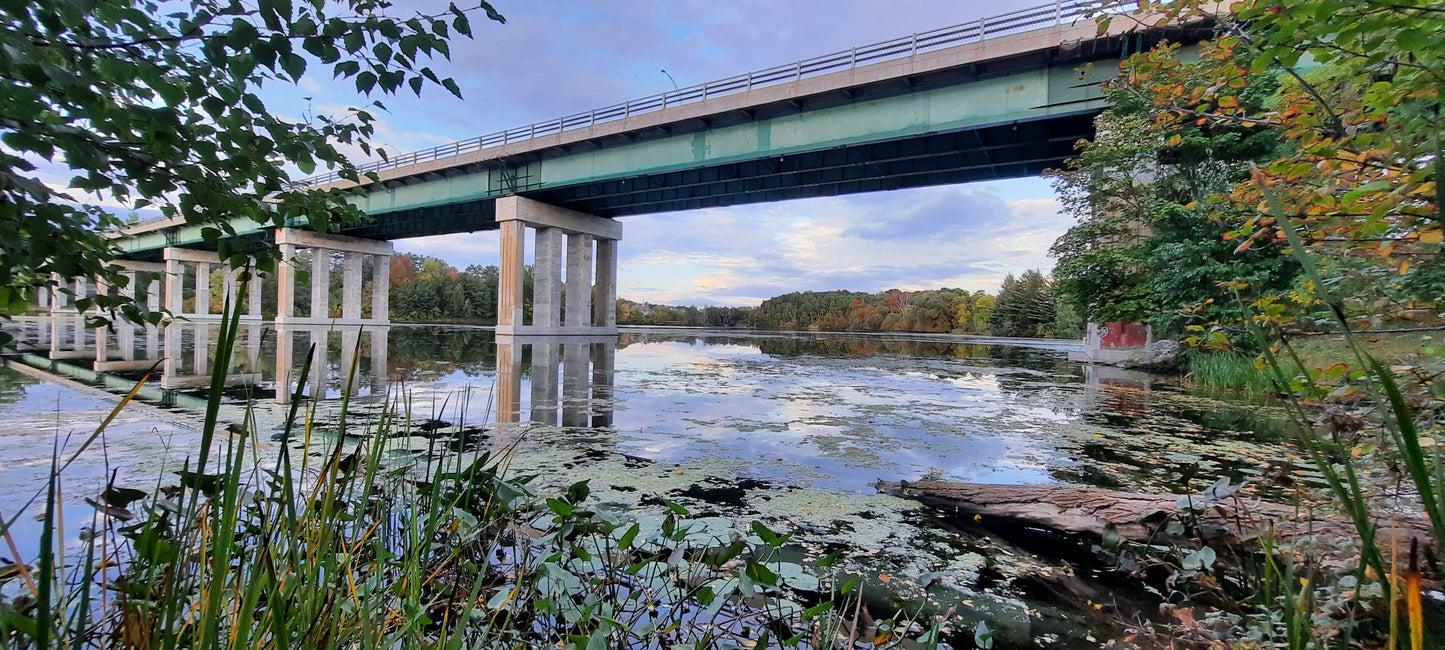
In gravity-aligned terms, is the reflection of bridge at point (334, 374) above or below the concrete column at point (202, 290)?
below

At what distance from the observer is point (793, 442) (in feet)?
16.0

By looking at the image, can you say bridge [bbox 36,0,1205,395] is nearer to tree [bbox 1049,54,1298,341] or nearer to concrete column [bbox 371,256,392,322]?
tree [bbox 1049,54,1298,341]

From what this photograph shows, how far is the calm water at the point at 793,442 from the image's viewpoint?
106 inches

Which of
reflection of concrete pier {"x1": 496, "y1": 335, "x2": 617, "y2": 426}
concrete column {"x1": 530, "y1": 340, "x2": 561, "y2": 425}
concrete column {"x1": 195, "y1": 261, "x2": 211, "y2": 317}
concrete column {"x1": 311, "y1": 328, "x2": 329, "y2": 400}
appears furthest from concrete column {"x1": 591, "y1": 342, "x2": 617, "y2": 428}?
concrete column {"x1": 195, "y1": 261, "x2": 211, "y2": 317}

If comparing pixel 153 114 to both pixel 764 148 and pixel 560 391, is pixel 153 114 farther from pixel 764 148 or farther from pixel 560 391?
pixel 764 148

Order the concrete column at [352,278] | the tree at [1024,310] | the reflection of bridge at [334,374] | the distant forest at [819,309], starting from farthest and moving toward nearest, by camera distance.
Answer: the distant forest at [819,309] → the tree at [1024,310] → the concrete column at [352,278] → the reflection of bridge at [334,374]

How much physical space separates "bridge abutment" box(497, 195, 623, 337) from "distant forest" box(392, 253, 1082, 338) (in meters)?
19.5

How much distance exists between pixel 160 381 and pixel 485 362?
16.3 feet

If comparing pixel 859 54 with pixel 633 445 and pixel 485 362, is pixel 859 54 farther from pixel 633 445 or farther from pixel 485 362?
pixel 633 445

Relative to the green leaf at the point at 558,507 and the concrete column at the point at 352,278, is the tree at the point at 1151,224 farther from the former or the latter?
the concrete column at the point at 352,278

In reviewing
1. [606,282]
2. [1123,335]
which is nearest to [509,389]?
[1123,335]

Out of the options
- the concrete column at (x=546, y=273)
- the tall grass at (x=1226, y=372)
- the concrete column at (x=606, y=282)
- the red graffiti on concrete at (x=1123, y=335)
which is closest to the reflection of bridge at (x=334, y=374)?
the tall grass at (x=1226, y=372)

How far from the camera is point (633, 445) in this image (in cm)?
450

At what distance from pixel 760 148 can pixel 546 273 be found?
11.3 meters
